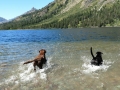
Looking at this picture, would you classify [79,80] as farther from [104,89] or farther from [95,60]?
[95,60]

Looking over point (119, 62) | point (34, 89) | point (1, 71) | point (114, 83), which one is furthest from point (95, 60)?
point (1, 71)

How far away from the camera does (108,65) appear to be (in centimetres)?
1869

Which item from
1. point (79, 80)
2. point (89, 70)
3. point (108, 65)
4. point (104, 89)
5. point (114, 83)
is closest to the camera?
point (104, 89)

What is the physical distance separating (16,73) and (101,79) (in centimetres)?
711

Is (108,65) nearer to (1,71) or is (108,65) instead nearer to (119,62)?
(119,62)

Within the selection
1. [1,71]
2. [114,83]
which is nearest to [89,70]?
[114,83]

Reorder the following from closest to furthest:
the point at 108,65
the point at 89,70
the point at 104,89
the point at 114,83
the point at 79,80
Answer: the point at 104,89 → the point at 114,83 → the point at 79,80 → the point at 89,70 → the point at 108,65

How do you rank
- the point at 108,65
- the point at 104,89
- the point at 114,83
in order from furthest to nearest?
the point at 108,65, the point at 114,83, the point at 104,89

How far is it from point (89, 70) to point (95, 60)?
1349 millimetres

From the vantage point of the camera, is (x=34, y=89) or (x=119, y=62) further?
(x=119, y=62)

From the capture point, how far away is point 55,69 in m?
17.8

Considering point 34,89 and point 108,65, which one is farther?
point 108,65

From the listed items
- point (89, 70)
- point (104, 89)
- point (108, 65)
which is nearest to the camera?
point (104, 89)

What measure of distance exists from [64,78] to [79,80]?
1212 mm
